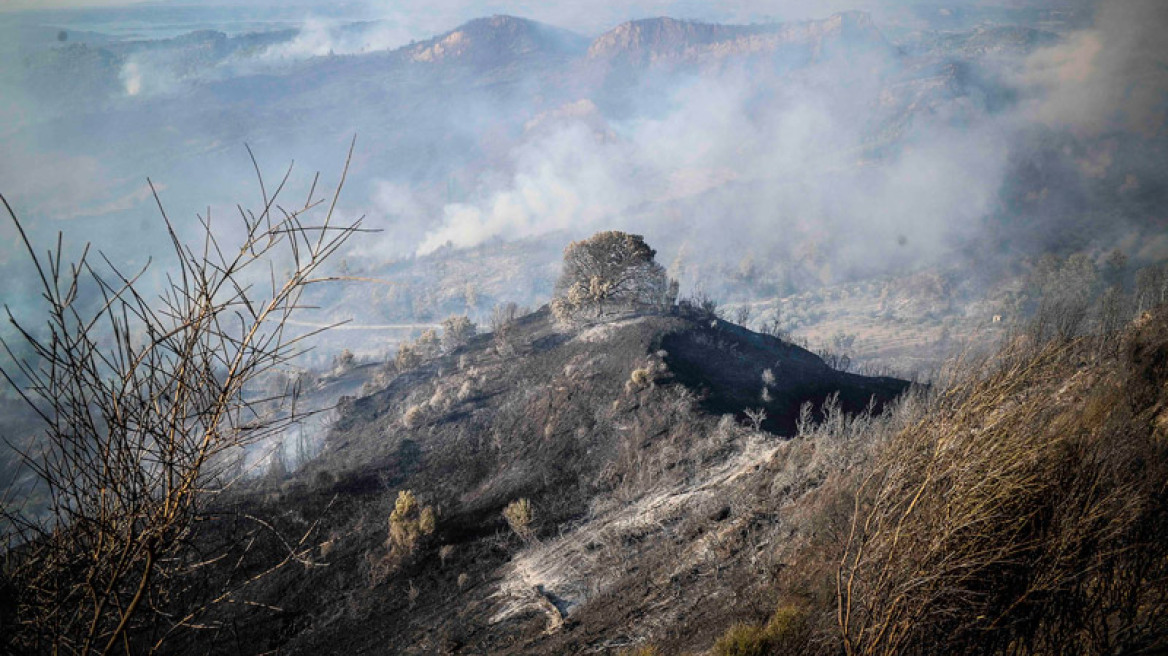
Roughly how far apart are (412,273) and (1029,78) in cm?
20313

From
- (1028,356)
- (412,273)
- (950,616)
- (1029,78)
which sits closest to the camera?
(950,616)

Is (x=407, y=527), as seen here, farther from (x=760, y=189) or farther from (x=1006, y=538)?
(x=760, y=189)

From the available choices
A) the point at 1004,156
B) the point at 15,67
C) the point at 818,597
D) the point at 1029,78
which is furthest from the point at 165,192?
the point at 1029,78

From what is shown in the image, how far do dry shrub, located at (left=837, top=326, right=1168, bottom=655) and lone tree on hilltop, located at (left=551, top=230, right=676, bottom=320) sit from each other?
28.0 meters

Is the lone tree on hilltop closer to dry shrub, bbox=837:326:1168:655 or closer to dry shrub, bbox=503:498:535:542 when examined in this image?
dry shrub, bbox=503:498:535:542

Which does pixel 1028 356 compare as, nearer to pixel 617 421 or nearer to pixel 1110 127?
pixel 617 421

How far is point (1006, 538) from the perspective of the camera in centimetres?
432

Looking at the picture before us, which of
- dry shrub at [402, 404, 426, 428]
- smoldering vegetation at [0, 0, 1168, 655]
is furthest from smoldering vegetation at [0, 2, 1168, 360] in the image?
dry shrub at [402, 404, 426, 428]

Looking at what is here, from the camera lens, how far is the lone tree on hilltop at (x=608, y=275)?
32875mm

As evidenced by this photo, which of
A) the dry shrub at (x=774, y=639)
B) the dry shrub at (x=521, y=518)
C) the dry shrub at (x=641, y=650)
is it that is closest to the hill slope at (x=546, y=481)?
the dry shrub at (x=521, y=518)

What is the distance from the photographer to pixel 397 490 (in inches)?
877

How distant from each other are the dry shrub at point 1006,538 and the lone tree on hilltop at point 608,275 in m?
28.0

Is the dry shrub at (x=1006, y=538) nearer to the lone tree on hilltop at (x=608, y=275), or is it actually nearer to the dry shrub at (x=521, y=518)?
the dry shrub at (x=521, y=518)

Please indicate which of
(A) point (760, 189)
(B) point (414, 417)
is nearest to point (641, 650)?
(B) point (414, 417)
